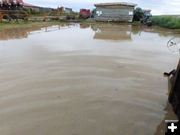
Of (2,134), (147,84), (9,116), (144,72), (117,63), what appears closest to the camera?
(2,134)

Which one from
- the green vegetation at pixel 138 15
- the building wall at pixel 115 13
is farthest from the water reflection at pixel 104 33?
the green vegetation at pixel 138 15

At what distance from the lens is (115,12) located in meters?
25.2

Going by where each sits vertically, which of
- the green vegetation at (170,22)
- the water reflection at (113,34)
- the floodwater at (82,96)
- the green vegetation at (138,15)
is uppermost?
the green vegetation at (138,15)

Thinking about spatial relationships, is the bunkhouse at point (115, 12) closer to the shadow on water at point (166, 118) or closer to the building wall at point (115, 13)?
the building wall at point (115, 13)

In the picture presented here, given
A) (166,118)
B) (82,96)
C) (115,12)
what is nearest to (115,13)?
(115,12)

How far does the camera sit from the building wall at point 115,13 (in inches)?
969

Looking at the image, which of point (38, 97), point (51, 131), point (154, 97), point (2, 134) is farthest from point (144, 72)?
point (2, 134)

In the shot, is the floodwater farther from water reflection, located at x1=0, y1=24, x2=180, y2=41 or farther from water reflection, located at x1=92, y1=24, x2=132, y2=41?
water reflection, located at x1=92, y1=24, x2=132, y2=41

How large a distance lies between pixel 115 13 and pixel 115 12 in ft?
0.44

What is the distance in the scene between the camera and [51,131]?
238cm

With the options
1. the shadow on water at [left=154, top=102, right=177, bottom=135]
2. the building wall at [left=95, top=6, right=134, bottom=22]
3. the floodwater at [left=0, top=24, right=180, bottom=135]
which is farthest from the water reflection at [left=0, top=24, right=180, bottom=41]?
the building wall at [left=95, top=6, right=134, bottom=22]

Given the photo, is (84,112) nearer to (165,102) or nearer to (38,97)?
(38,97)

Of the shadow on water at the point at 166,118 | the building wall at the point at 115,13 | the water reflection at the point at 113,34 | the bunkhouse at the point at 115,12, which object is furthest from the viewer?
the building wall at the point at 115,13

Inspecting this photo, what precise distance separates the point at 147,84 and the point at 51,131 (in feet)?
7.94
